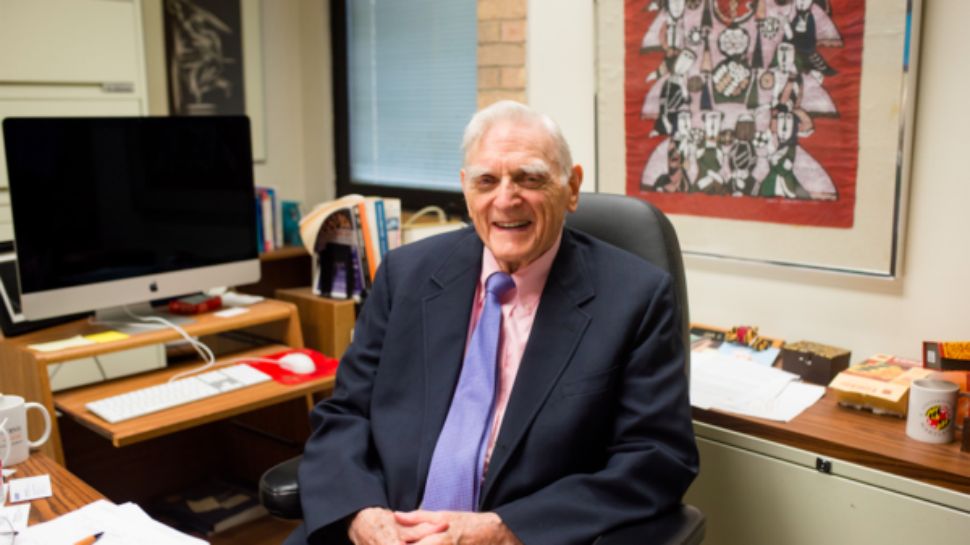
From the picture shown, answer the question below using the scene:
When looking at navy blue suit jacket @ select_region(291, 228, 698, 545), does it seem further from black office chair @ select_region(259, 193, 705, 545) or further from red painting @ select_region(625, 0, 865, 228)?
red painting @ select_region(625, 0, 865, 228)

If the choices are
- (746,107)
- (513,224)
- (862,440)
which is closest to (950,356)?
(862,440)

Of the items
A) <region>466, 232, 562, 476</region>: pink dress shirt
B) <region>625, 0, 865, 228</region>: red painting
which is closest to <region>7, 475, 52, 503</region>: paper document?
<region>466, 232, 562, 476</region>: pink dress shirt

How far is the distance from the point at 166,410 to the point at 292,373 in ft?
1.22

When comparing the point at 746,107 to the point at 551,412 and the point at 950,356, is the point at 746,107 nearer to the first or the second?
the point at 950,356

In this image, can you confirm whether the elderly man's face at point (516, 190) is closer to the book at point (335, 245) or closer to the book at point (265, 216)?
the book at point (335, 245)

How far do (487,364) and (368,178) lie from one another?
7.67ft

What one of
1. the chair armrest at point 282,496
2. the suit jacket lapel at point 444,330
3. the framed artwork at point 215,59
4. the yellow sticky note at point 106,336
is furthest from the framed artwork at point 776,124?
the framed artwork at point 215,59

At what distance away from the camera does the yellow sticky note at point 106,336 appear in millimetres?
2111

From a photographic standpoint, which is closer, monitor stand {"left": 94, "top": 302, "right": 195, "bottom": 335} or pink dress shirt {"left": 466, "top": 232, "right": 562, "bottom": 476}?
pink dress shirt {"left": 466, "top": 232, "right": 562, "bottom": 476}

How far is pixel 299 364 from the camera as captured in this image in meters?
2.26

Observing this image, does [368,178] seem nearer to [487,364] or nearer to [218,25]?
[218,25]

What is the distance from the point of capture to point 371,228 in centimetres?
272

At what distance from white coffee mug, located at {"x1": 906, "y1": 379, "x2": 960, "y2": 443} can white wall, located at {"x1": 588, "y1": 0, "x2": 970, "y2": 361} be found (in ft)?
1.18

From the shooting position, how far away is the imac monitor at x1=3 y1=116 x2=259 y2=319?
2.04 metres
